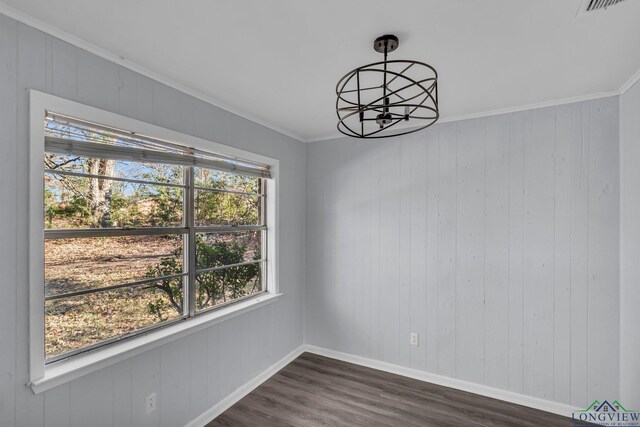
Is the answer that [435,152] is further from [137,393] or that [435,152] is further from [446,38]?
[137,393]

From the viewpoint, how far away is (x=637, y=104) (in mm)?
2055

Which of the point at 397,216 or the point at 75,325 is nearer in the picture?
the point at 75,325

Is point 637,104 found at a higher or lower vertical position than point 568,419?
higher

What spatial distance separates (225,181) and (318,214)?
1208 millimetres

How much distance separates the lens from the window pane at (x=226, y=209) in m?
2.51

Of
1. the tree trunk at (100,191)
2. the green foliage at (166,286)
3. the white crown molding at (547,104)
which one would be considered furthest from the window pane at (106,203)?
the white crown molding at (547,104)

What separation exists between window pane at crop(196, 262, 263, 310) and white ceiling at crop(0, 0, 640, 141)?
56.7 inches

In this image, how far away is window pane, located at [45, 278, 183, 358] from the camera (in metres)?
1.70

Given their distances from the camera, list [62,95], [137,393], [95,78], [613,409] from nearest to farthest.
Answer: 1. [62,95]
2. [95,78]
3. [137,393]
4. [613,409]

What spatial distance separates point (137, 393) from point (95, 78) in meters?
1.84

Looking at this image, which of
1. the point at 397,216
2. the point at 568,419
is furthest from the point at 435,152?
the point at 568,419

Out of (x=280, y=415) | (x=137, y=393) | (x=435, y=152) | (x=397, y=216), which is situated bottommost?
(x=280, y=415)

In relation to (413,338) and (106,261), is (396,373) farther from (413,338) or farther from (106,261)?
(106,261)

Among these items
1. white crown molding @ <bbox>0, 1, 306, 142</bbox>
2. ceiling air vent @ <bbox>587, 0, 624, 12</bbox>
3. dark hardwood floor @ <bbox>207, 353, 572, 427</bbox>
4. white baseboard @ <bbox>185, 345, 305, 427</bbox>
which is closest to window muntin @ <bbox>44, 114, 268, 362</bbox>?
white crown molding @ <bbox>0, 1, 306, 142</bbox>
